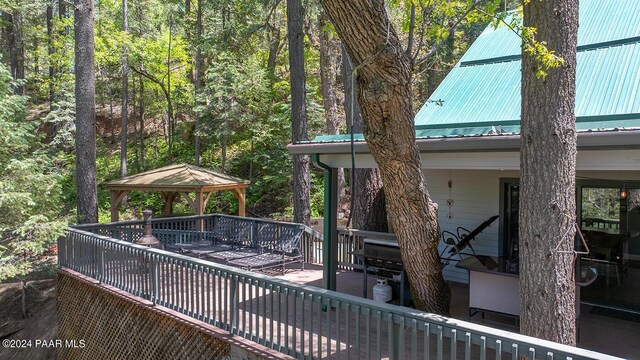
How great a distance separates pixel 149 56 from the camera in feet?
68.0

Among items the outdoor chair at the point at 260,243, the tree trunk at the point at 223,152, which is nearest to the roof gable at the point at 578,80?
the outdoor chair at the point at 260,243

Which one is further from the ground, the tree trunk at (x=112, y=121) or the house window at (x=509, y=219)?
the tree trunk at (x=112, y=121)

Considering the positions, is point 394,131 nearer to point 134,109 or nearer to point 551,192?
point 551,192

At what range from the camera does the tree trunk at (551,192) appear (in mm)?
3699

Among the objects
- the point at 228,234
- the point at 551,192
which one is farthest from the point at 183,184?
the point at 551,192

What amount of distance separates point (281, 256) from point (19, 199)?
16.5 ft

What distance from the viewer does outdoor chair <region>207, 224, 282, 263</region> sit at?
939 centimetres

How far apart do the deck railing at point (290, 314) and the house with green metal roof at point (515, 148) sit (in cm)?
155

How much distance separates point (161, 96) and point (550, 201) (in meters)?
23.3

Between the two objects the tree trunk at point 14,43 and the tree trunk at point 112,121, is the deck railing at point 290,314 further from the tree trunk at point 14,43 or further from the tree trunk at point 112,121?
the tree trunk at point 14,43

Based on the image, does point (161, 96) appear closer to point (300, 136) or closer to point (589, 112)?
point (300, 136)

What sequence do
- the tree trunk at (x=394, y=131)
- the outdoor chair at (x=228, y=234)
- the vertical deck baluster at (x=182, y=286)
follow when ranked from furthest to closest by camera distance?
1. the outdoor chair at (x=228, y=234)
2. the vertical deck baluster at (x=182, y=286)
3. the tree trunk at (x=394, y=131)

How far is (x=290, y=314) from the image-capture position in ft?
20.0

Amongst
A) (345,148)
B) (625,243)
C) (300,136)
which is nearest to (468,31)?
(300,136)
